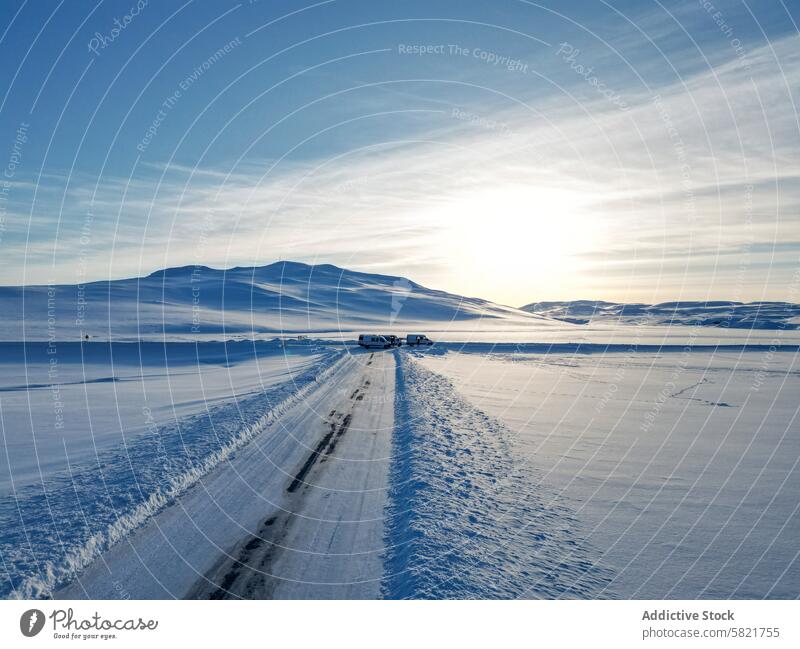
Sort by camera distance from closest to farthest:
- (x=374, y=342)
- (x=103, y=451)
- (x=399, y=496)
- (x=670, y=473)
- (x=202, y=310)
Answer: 1. (x=399, y=496)
2. (x=670, y=473)
3. (x=103, y=451)
4. (x=374, y=342)
5. (x=202, y=310)

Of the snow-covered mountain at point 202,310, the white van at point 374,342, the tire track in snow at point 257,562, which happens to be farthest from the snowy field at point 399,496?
the snow-covered mountain at point 202,310

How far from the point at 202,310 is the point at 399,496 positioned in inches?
5101

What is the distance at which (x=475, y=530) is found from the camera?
8617 millimetres

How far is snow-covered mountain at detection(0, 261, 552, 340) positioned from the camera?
8381cm

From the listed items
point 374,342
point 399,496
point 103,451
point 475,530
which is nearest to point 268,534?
point 399,496

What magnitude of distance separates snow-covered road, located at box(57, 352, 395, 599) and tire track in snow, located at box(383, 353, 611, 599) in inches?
20.1

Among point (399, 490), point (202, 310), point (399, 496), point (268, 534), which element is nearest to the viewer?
point (268, 534)

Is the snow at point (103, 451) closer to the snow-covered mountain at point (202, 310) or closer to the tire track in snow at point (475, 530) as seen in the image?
the tire track in snow at point (475, 530)

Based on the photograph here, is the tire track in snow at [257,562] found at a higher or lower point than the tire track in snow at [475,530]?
lower

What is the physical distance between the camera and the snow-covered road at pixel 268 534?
696 cm

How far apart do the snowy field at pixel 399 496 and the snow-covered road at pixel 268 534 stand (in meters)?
0.04

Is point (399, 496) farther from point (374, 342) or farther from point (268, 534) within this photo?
point (374, 342)

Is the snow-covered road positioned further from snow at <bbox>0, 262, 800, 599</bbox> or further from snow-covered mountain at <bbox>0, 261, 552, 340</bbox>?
snow-covered mountain at <bbox>0, 261, 552, 340</bbox>
